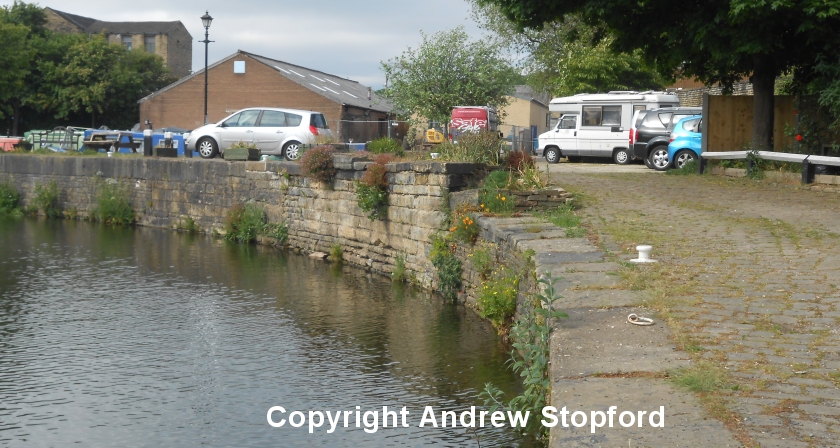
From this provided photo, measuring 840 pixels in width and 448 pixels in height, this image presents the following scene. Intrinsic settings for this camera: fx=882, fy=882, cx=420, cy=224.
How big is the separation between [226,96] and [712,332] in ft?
147

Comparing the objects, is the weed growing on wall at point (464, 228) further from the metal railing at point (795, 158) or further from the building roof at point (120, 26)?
the building roof at point (120, 26)

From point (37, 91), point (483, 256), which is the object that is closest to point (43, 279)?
point (483, 256)

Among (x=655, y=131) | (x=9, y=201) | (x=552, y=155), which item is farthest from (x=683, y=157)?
(x=9, y=201)

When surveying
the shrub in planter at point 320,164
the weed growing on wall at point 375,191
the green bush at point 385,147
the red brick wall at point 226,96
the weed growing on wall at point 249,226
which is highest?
the red brick wall at point 226,96

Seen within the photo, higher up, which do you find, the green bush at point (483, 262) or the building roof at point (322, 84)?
the building roof at point (322, 84)

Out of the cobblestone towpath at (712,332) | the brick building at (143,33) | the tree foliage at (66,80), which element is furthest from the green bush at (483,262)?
the brick building at (143,33)

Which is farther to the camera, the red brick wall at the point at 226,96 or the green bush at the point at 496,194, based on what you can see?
the red brick wall at the point at 226,96

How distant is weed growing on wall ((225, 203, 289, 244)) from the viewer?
19.3 meters

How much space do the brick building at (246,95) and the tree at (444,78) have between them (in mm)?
4721

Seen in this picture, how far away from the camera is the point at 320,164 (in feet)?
56.8

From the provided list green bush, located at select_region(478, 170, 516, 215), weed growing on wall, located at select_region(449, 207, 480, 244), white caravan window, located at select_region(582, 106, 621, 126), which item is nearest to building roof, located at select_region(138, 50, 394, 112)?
white caravan window, located at select_region(582, 106, 621, 126)

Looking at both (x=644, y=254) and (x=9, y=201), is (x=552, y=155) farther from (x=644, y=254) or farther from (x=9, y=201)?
(x=644, y=254)

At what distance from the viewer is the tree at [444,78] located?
40.2m

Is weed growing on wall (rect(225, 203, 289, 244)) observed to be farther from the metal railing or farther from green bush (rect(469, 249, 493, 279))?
the metal railing
